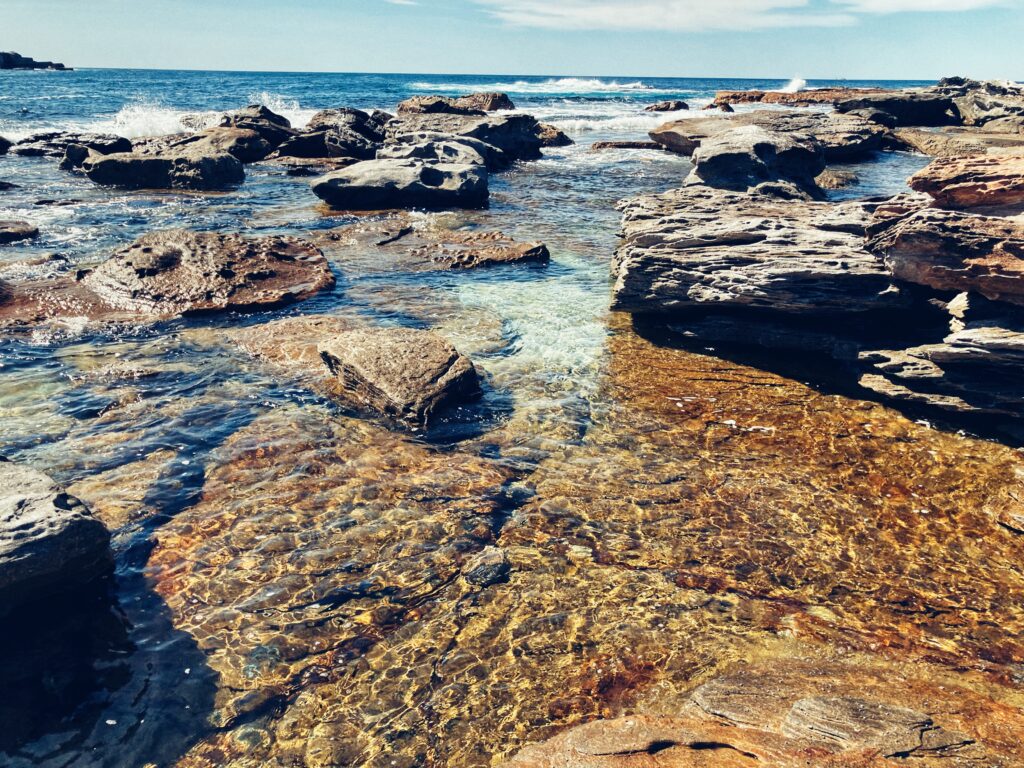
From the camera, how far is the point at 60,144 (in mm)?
30734

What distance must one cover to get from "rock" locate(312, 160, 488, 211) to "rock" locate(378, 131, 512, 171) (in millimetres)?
2958

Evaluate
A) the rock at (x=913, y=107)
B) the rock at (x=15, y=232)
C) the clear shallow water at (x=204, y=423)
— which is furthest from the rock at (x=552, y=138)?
the rock at (x=15, y=232)

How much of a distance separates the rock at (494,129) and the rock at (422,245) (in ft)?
48.3

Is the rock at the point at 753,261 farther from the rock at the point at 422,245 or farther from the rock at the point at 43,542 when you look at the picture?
the rock at the point at 43,542

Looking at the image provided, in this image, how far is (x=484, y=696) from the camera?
478cm

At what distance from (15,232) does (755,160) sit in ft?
62.5

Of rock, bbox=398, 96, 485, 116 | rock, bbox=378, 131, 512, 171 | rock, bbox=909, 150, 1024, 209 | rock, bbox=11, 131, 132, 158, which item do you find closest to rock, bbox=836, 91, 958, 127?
rock, bbox=398, 96, 485, 116

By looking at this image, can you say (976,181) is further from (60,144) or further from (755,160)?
(60,144)

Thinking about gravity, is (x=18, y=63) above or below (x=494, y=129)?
above

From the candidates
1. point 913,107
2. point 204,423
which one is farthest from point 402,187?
point 913,107

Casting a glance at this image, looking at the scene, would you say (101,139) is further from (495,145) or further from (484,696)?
(484,696)

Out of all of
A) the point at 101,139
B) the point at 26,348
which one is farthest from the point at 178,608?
the point at 101,139

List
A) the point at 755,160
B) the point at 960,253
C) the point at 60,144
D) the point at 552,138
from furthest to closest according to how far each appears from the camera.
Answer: the point at 552,138 → the point at 60,144 → the point at 755,160 → the point at 960,253

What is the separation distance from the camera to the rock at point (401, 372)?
8.45 m
